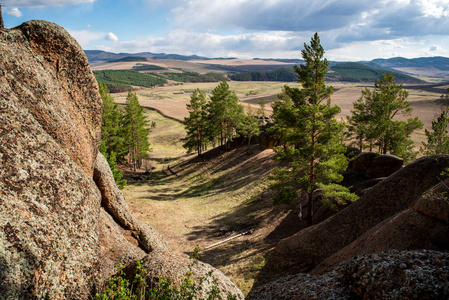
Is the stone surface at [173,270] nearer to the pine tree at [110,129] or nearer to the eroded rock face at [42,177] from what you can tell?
the eroded rock face at [42,177]

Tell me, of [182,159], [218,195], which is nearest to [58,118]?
[218,195]

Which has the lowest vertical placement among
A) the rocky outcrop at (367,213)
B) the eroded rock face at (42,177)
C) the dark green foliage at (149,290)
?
the rocky outcrop at (367,213)

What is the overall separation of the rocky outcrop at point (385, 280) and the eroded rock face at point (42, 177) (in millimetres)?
6695

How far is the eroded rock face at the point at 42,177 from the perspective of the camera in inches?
253

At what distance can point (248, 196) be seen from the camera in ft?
114

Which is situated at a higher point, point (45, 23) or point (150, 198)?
point (45, 23)

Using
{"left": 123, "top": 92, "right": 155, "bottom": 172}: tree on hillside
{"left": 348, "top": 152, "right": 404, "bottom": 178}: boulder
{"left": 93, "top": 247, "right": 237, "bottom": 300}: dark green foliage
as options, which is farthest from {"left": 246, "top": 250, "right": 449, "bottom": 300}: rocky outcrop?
{"left": 123, "top": 92, "right": 155, "bottom": 172}: tree on hillside

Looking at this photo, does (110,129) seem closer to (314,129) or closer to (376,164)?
(314,129)

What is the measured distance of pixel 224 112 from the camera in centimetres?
4931

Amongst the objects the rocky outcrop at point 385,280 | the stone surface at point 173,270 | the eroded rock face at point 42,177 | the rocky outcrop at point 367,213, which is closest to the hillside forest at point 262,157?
the rocky outcrop at point 367,213

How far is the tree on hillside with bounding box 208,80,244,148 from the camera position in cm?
4972

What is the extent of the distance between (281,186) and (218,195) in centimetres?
1831

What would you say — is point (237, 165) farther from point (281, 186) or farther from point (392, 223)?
point (392, 223)

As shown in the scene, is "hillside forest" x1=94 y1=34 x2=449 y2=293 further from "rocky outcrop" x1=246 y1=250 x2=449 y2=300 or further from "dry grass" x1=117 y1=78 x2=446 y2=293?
"rocky outcrop" x1=246 y1=250 x2=449 y2=300
